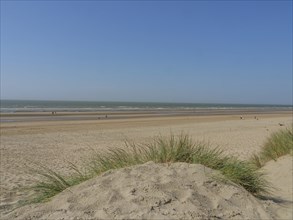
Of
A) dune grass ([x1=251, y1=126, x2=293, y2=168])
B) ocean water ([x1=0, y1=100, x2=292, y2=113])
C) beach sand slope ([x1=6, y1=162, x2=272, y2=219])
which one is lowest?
ocean water ([x1=0, y1=100, x2=292, y2=113])

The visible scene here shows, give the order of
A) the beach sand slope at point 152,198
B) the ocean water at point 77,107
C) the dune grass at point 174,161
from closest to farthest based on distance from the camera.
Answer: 1. the beach sand slope at point 152,198
2. the dune grass at point 174,161
3. the ocean water at point 77,107

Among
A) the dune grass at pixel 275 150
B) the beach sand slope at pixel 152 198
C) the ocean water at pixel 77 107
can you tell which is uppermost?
the beach sand slope at pixel 152 198

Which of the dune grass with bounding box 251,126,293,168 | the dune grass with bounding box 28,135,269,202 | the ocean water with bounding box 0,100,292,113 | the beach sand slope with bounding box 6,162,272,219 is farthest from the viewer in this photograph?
the ocean water with bounding box 0,100,292,113

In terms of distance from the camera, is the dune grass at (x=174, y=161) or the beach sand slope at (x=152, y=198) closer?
the beach sand slope at (x=152, y=198)

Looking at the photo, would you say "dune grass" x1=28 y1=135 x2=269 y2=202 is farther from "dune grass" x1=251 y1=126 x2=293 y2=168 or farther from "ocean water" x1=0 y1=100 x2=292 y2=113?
"ocean water" x1=0 y1=100 x2=292 y2=113

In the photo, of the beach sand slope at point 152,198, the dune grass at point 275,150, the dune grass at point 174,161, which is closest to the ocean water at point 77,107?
the dune grass at point 275,150

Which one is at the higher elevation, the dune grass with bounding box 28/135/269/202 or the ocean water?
the dune grass with bounding box 28/135/269/202

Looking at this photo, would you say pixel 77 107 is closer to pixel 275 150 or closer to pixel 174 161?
pixel 275 150

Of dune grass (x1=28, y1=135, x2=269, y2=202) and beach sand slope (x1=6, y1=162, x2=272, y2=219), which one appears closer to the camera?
beach sand slope (x1=6, y1=162, x2=272, y2=219)

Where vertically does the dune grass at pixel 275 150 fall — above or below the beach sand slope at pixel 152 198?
below

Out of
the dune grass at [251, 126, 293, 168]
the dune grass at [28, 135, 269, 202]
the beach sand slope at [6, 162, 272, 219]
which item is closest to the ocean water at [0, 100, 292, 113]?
the dune grass at [251, 126, 293, 168]

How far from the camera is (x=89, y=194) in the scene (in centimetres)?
441

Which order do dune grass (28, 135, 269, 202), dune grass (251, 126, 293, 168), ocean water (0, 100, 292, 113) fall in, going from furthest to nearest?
ocean water (0, 100, 292, 113), dune grass (251, 126, 293, 168), dune grass (28, 135, 269, 202)

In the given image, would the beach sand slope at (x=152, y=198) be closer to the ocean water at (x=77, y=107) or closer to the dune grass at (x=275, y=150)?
the dune grass at (x=275, y=150)
